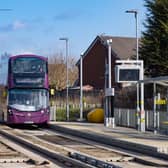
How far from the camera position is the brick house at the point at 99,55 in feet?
237

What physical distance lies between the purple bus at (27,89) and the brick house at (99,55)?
114ft

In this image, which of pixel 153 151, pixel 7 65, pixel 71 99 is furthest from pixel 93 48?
pixel 153 151

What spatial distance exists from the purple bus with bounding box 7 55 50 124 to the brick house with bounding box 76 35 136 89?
114 ft

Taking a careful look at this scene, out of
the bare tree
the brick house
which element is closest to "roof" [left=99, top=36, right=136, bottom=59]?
the brick house

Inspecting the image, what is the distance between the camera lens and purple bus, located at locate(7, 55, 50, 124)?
35438 mm

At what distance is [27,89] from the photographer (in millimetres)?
35844

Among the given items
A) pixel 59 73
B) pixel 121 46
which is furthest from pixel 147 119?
pixel 59 73

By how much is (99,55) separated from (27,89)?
127 feet

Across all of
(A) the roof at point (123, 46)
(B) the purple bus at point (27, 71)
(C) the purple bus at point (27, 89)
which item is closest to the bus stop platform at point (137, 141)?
(C) the purple bus at point (27, 89)

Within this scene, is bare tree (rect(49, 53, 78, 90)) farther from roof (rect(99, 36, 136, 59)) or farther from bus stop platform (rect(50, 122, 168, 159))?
bus stop platform (rect(50, 122, 168, 159))

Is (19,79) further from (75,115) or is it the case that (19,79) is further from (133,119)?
(75,115)

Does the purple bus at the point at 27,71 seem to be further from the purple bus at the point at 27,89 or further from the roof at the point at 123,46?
the roof at the point at 123,46

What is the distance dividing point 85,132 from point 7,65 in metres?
8.82

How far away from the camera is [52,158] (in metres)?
19.1
